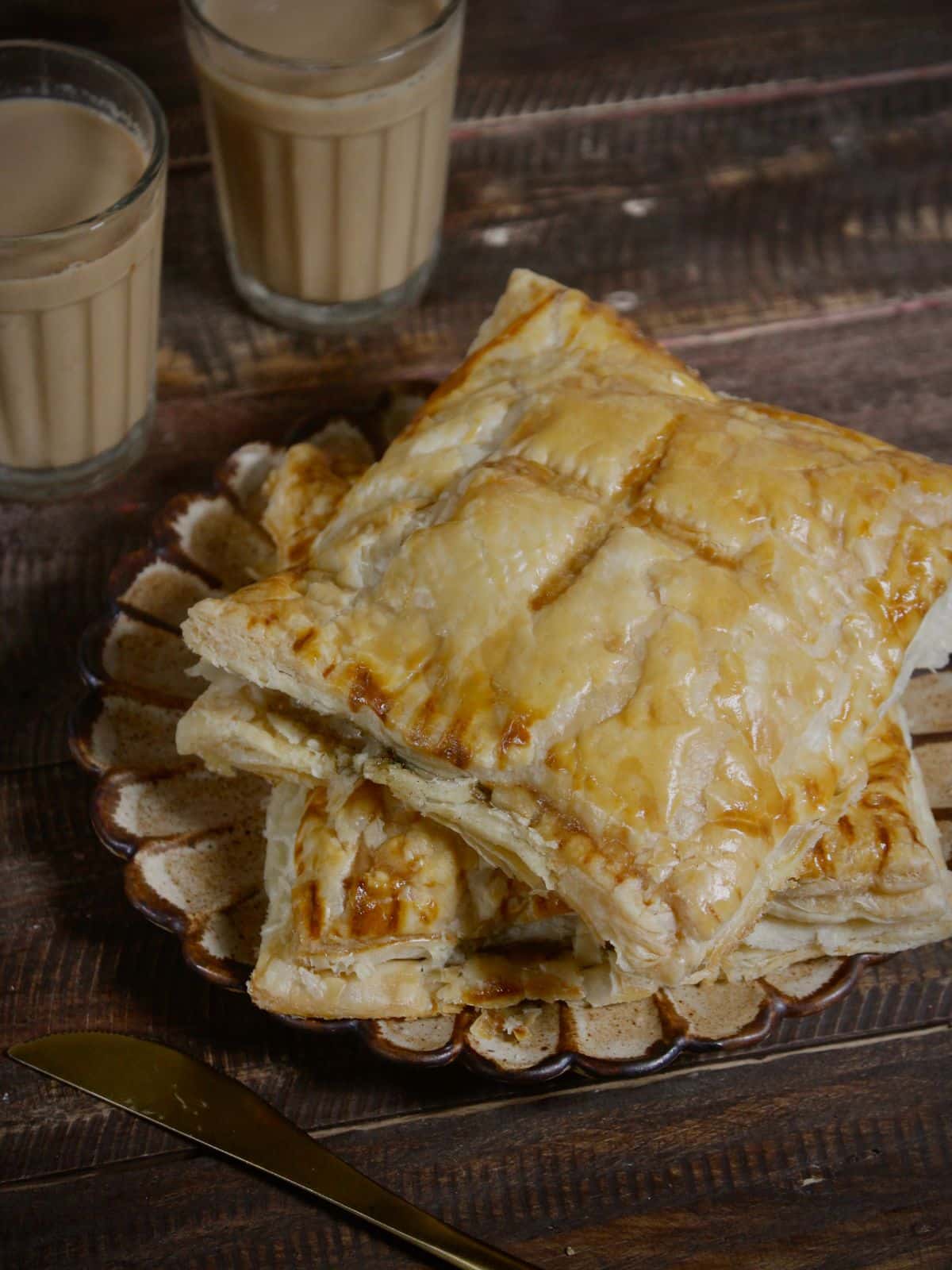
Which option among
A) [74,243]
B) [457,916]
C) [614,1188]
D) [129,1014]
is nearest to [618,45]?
[74,243]

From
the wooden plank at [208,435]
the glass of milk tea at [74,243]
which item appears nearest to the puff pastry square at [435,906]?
the wooden plank at [208,435]

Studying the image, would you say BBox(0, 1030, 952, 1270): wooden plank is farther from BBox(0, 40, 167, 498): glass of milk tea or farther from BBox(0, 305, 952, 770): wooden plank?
BBox(0, 40, 167, 498): glass of milk tea

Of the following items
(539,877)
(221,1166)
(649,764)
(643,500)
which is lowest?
(221,1166)

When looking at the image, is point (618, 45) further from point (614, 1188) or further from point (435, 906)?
point (614, 1188)

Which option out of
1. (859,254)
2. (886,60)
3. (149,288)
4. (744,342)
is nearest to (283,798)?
(149,288)

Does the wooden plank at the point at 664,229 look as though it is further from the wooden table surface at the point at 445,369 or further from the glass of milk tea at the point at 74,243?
the glass of milk tea at the point at 74,243

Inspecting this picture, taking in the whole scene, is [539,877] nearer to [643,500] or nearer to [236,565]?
[643,500]
